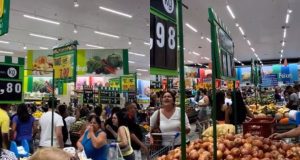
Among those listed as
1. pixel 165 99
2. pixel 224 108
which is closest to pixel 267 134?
pixel 165 99

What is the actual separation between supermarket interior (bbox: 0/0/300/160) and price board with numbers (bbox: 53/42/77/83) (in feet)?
0.08

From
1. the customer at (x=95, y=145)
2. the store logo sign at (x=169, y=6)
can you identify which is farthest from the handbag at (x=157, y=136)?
the store logo sign at (x=169, y=6)

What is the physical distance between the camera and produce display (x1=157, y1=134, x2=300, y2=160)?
2918 mm

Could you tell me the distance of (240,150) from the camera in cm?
305

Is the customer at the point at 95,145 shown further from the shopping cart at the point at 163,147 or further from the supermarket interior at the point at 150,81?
the shopping cart at the point at 163,147

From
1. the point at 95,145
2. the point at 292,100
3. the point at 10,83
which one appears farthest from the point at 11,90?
the point at 292,100

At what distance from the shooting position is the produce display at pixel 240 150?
2.92 metres

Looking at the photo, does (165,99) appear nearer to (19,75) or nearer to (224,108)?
(19,75)

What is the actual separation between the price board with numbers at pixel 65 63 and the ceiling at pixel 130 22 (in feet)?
20.3

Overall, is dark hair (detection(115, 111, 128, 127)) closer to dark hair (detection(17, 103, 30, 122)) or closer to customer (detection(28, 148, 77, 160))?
dark hair (detection(17, 103, 30, 122))

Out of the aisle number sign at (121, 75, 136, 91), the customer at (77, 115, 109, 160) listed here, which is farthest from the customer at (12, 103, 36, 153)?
the aisle number sign at (121, 75, 136, 91)

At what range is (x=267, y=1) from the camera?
567 inches

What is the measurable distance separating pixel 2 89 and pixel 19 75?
13.3 inches

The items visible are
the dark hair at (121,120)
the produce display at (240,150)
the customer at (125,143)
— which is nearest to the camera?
the produce display at (240,150)
